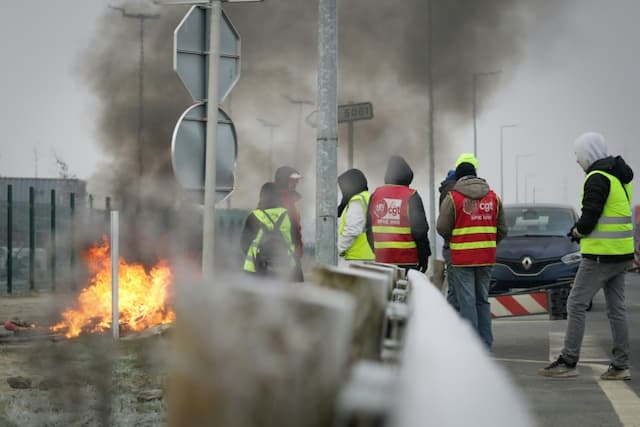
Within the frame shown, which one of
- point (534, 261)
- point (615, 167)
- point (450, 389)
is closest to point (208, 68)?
point (615, 167)

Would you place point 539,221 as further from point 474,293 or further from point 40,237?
point 40,237

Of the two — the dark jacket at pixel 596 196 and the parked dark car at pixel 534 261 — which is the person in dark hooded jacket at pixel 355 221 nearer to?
the dark jacket at pixel 596 196

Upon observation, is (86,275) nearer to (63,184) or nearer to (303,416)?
(303,416)

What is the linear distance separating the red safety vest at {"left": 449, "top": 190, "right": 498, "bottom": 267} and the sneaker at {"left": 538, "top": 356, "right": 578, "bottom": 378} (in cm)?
107

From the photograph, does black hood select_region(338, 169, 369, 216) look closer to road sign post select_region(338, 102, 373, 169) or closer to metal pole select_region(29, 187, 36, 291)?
road sign post select_region(338, 102, 373, 169)

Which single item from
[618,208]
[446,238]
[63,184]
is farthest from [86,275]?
[63,184]

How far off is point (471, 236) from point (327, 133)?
1.48 m

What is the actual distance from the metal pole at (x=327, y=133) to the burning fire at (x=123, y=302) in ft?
12.9

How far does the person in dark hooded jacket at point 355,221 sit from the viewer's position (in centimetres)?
972

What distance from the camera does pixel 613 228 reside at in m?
8.08

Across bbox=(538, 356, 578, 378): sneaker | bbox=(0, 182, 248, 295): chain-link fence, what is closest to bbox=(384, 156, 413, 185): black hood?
bbox=(538, 356, 578, 378): sneaker

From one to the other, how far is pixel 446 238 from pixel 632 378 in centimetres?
188

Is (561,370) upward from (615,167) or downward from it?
downward

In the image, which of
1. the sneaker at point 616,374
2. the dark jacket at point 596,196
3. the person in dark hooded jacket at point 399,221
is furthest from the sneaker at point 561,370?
the person in dark hooded jacket at point 399,221
